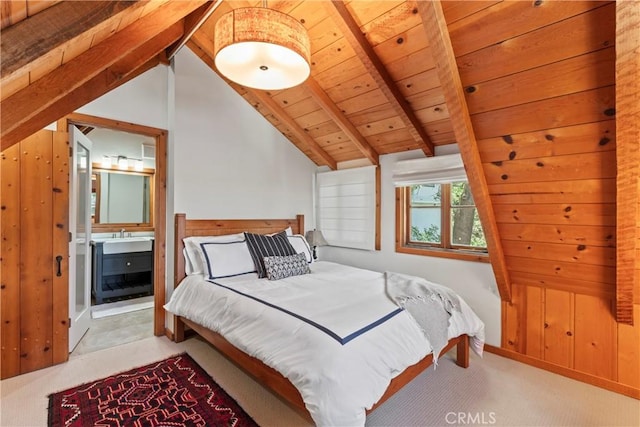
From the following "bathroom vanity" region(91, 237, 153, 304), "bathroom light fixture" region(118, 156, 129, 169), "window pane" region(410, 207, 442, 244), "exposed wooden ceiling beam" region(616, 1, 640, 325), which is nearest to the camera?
"exposed wooden ceiling beam" region(616, 1, 640, 325)

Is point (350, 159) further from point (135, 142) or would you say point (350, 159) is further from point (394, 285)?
point (135, 142)

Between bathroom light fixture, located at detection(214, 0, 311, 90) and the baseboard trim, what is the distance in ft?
9.48

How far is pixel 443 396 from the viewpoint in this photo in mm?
2092

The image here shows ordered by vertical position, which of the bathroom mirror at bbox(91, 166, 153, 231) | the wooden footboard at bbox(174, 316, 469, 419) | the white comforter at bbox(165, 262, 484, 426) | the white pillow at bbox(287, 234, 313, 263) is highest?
the bathroom mirror at bbox(91, 166, 153, 231)

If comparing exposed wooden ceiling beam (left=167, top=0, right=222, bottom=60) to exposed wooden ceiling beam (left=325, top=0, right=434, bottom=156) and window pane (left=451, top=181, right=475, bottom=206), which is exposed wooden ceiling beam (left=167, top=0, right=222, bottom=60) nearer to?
exposed wooden ceiling beam (left=325, top=0, right=434, bottom=156)

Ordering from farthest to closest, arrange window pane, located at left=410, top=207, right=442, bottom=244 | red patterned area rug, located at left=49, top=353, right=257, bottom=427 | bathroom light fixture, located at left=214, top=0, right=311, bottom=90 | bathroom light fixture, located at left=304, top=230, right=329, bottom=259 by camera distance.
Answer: bathroom light fixture, located at left=304, top=230, right=329, bottom=259
window pane, located at left=410, top=207, right=442, bottom=244
red patterned area rug, located at left=49, top=353, right=257, bottom=427
bathroom light fixture, located at left=214, top=0, right=311, bottom=90

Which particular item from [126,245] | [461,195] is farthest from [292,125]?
[126,245]

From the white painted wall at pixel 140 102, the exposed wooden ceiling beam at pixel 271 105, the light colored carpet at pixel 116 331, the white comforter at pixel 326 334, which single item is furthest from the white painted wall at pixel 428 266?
the white painted wall at pixel 140 102

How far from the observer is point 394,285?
2.37 meters

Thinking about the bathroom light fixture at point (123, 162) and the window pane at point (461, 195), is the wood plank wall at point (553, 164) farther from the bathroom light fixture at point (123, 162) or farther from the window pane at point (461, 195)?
the bathroom light fixture at point (123, 162)

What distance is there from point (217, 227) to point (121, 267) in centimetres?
189

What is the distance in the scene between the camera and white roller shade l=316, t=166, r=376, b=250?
3754mm

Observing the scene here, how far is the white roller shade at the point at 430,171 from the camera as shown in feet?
9.43

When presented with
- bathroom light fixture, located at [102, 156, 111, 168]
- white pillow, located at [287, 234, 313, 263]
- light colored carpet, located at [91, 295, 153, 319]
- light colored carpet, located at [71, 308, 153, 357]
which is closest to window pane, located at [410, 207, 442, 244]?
white pillow, located at [287, 234, 313, 263]
